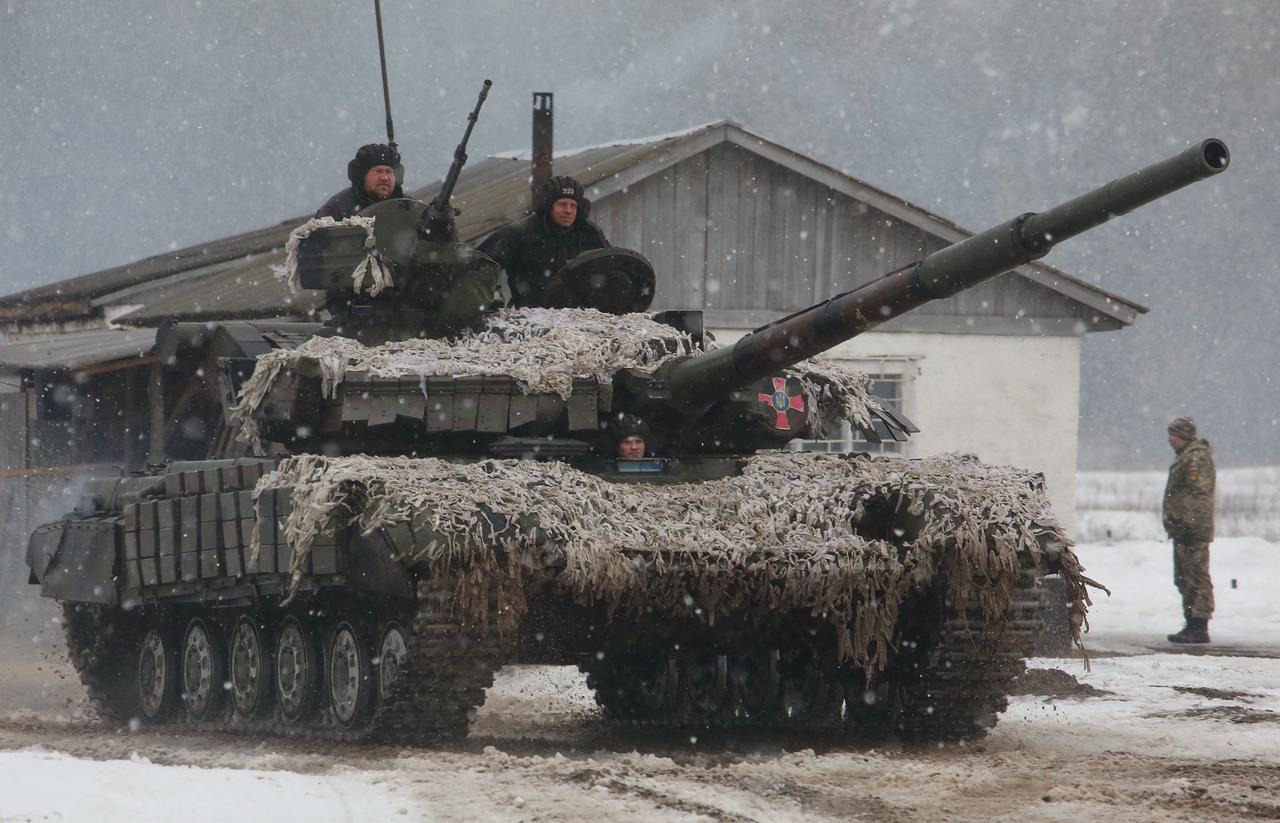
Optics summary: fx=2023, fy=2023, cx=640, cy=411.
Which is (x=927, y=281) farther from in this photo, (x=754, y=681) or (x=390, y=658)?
(x=754, y=681)

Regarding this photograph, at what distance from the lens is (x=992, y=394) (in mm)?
20312

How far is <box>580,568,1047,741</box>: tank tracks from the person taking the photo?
391 inches

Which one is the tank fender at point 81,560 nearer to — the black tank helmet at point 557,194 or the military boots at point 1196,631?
the black tank helmet at point 557,194

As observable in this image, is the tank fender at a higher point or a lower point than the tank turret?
lower

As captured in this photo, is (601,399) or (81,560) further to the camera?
(81,560)

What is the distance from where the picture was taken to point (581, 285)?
1180 cm

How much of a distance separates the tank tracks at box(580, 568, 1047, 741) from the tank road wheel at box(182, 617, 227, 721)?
2154mm

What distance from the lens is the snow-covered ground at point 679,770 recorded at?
720 cm

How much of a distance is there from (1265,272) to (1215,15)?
20.9 metres

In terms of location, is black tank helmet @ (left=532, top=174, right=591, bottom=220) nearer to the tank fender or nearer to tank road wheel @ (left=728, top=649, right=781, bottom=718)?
tank road wheel @ (left=728, top=649, right=781, bottom=718)

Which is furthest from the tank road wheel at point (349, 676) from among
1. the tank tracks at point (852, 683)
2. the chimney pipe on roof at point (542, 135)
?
the chimney pipe on roof at point (542, 135)

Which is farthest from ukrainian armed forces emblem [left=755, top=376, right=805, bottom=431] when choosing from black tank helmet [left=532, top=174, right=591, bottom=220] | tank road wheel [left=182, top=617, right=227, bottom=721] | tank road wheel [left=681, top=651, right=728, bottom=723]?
tank road wheel [left=182, top=617, right=227, bottom=721]

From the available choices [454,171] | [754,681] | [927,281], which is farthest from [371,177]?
[927,281]

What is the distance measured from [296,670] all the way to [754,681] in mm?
2574
